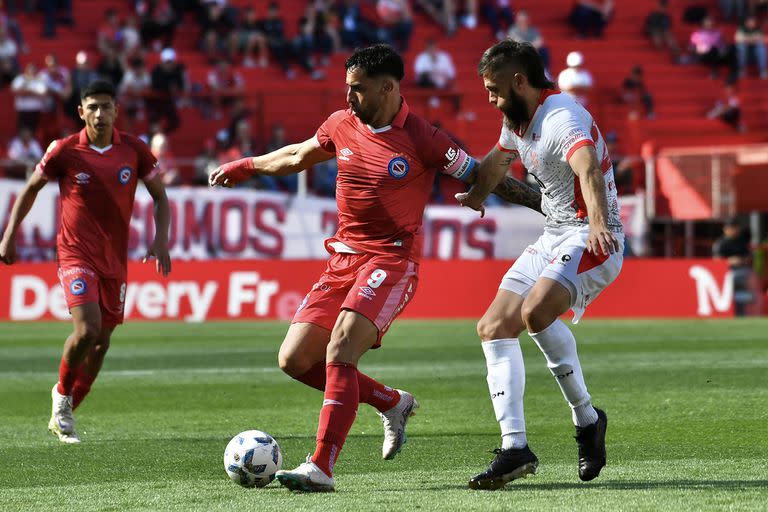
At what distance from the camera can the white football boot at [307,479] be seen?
683cm

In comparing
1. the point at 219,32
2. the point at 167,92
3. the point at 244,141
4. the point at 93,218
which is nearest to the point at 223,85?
the point at 167,92

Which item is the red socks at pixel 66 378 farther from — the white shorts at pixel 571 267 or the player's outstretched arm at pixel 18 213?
the white shorts at pixel 571 267

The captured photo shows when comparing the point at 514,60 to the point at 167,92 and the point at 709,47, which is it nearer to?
the point at 167,92

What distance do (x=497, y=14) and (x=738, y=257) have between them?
12.8 metres

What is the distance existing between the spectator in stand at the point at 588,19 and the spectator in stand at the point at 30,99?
1442 cm

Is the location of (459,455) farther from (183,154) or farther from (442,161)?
(183,154)

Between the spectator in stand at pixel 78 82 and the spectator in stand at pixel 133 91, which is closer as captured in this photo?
the spectator in stand at pixel 78 82

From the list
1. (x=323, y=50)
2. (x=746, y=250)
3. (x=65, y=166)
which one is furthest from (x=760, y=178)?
(x=65, y=166)

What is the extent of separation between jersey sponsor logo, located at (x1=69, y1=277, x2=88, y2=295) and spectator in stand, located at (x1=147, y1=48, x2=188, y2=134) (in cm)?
1712

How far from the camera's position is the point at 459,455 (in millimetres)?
8461

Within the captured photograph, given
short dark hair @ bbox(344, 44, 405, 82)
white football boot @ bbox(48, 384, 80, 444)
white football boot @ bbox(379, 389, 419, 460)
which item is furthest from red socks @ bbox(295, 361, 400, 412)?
white football boot @ bbox(48, 384, 80, 444)

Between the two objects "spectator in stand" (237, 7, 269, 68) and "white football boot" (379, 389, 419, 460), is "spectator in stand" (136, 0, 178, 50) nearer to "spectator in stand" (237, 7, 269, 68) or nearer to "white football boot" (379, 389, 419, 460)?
"spectator in stand" (237, 7, 269, 68)

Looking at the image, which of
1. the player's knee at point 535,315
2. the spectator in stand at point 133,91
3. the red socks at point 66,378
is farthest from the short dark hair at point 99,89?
the spectator in stand at point 133,91

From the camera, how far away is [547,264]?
734cm
